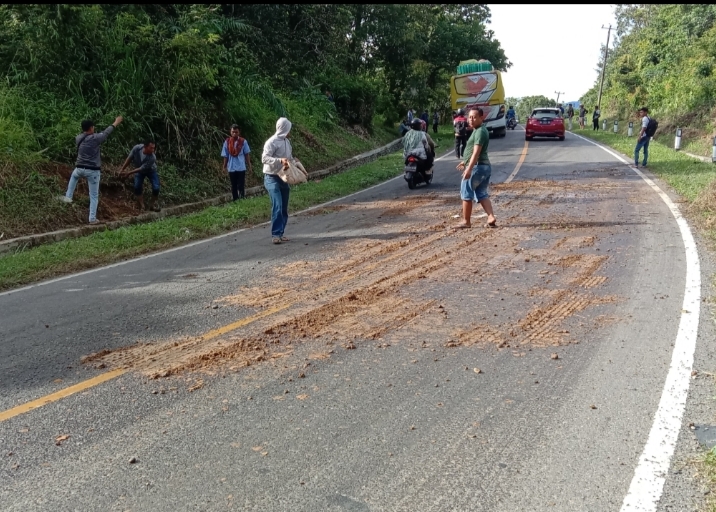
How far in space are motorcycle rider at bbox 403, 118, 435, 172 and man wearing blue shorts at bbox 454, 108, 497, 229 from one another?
199 inches

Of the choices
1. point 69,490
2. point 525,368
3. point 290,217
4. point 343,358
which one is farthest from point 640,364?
point 290,217

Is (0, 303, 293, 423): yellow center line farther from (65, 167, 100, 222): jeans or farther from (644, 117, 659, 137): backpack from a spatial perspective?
(644, 117, 659, 137): backpack

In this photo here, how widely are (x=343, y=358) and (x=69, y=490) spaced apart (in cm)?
217

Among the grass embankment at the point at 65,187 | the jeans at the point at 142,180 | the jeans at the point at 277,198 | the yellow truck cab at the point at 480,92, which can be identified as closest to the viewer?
the jeans at the point at 277,198

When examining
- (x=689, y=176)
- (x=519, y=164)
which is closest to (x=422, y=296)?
(x=689, y=176)

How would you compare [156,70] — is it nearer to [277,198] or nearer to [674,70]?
[277,198]

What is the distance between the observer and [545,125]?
29.0 meters

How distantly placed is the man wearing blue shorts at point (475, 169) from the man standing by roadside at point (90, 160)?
19.7 feet

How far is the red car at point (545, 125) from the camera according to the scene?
2897 centimetres

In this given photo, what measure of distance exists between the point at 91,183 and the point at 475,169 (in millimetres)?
6674

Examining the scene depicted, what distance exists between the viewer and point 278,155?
9.14m

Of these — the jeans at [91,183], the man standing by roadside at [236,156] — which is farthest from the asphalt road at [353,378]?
the man standing by roadside at [236,156]

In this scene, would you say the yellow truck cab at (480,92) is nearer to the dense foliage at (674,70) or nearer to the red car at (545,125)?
the red car at (545,125)

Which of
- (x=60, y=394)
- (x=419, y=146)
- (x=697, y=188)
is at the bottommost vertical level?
(x=60, y=394)
